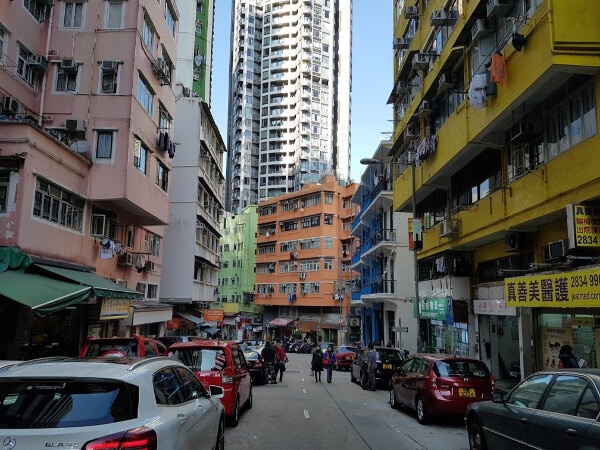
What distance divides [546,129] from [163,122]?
1764 cm

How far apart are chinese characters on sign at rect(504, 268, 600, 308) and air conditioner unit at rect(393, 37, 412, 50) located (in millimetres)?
15785

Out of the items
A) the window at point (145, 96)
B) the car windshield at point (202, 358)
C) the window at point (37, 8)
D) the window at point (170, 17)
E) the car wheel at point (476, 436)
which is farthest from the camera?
the window at point (170, 17)

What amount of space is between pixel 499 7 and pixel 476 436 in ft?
37.9

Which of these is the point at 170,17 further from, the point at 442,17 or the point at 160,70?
the point at 442,17

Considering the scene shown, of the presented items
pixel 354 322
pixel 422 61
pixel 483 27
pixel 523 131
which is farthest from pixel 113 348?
→ pixel 354 322

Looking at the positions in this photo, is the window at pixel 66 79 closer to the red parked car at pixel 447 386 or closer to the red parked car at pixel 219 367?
the red parked car at pixel 219 367

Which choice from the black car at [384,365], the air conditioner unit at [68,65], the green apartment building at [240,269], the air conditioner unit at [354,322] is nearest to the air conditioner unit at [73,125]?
the air conditioner unit at [68,65]

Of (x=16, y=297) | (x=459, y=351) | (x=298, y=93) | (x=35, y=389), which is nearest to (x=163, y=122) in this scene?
(x=16, y=297)

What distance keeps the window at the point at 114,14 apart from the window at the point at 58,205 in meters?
7.20

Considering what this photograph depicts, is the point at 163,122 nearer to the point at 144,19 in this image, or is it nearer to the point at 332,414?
the point at 144,19

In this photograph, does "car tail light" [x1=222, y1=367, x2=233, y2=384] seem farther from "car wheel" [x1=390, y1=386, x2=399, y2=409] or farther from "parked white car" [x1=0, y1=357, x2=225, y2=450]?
"parked white car" [x1=0, y1=357, x2=225, y2=450]

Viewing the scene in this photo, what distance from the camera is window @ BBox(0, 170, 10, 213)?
14312 millimetres

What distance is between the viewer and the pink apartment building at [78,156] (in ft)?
47.8

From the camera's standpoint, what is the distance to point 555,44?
36.1ft
